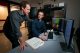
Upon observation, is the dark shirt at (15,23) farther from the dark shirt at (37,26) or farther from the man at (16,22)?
the dark shirt at (37,26)

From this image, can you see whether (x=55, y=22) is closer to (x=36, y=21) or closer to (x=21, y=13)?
(x=36, y=21)

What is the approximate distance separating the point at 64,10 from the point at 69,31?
13.8ft

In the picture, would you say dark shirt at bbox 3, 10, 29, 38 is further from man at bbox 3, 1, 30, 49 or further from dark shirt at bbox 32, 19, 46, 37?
dark shirt at bbox 32, 19, 46, 37

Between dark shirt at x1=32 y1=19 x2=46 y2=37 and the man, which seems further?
dark shirt at x1=32 y1=19 x2=46 y2=37

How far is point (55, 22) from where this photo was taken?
4.08 m

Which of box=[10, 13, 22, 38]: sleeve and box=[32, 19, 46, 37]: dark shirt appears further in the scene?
box=[32, 19, 46, 37]: dark shirt

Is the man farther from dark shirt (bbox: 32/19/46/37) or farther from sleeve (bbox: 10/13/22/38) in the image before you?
dark shirt (bbox: 32/19/46/37)

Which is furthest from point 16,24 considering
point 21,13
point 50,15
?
point 50,15

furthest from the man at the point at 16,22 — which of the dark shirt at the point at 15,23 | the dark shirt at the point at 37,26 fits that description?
the dark shirt at the point at 37,26

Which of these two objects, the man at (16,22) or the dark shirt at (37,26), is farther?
the dark shirt at (37,26)

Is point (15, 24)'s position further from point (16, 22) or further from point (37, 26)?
point (37, 26)

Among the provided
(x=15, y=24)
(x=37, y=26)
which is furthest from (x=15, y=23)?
(x=37, y=26)

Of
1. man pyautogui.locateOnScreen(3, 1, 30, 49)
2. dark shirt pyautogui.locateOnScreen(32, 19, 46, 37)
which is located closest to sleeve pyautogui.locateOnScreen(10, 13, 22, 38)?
man pyautogui.locateOnScreen(3, 1, 30, 49)

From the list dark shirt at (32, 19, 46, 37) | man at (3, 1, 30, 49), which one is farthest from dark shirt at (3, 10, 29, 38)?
dark shirt at (32, 19, 46, 37)
